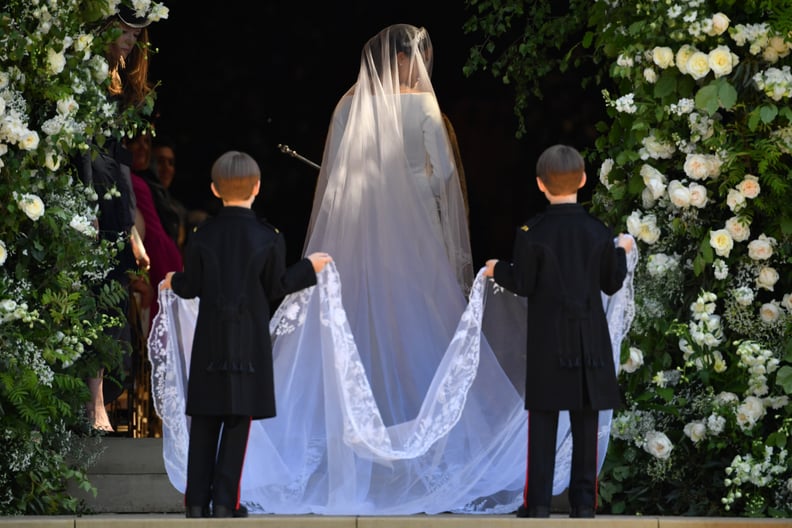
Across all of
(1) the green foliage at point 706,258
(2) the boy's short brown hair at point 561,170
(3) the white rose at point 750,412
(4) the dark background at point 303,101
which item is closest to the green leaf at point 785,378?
(1) the green foliage at point 706,258

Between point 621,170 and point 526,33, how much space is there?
1.26 metres

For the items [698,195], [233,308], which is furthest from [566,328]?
[233,308]

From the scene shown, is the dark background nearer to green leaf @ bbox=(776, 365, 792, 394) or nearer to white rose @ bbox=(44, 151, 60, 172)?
white rose @ bbox=(44, 151, 60, 172)

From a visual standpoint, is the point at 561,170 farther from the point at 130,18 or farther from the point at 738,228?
the point at 130,18

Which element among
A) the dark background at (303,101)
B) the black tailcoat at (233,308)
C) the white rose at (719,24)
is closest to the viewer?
the black tailcoat at (233,308)

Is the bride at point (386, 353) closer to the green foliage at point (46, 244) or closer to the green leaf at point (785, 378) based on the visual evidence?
the green foliage at point (46, 244)

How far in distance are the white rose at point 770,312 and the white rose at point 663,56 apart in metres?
0.99

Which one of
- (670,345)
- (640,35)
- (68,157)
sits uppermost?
(640,35)

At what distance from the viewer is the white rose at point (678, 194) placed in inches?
222

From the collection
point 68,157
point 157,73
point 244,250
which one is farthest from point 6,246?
point 157,73

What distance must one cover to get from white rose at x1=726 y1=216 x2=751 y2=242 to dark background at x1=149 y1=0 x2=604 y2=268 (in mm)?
3532

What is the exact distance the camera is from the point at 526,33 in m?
7.05

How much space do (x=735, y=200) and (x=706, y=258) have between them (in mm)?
247

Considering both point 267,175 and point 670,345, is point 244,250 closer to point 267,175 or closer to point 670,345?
point 670,345
